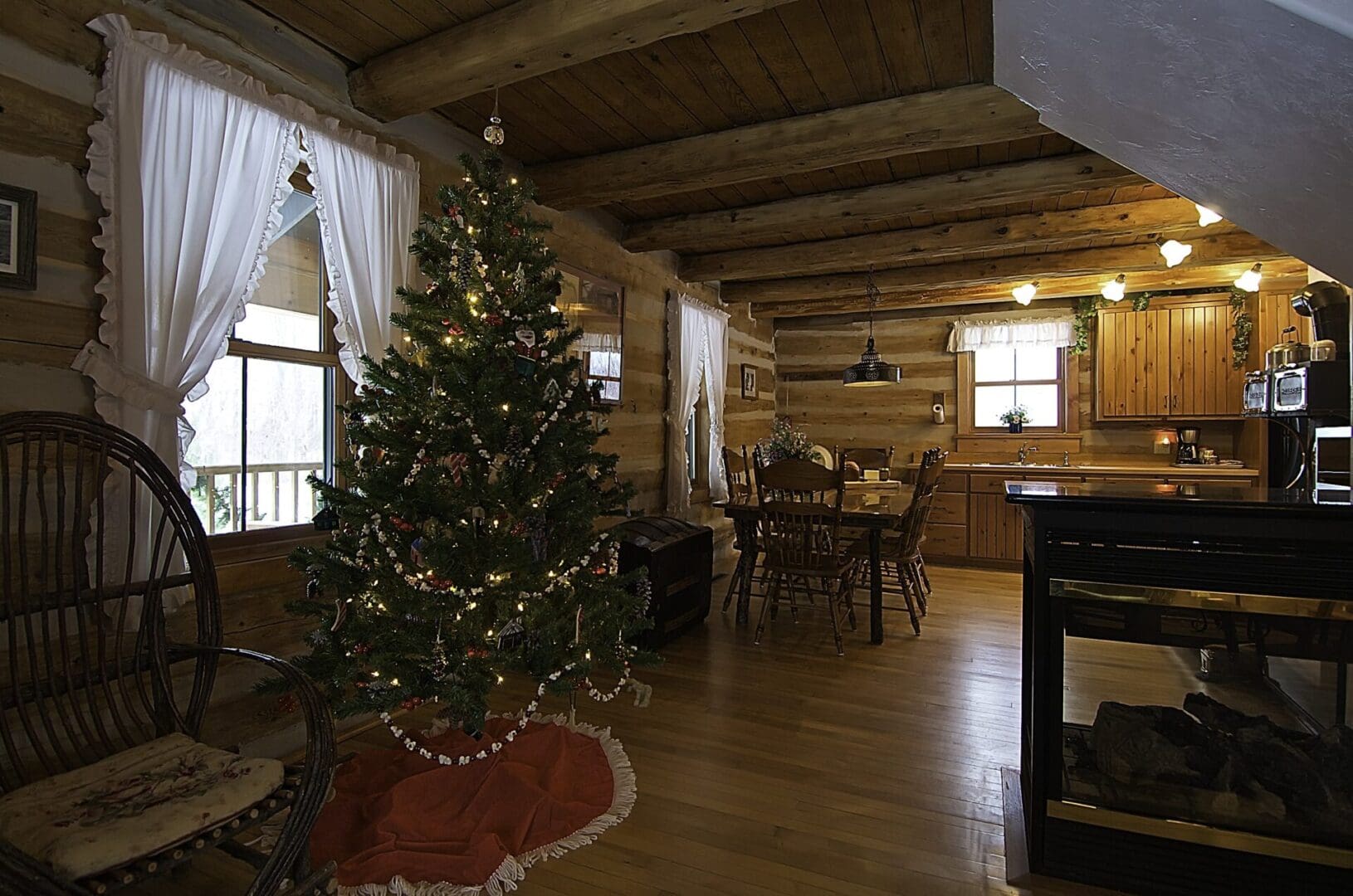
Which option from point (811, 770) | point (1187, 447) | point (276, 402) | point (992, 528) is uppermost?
point (276, 402)

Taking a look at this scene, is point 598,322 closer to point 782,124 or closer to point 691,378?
point 691,378

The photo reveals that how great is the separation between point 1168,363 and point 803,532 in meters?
4.38

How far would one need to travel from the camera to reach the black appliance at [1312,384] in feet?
11.6

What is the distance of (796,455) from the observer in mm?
4789

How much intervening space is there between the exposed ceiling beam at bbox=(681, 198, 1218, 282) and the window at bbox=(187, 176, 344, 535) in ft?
11.0

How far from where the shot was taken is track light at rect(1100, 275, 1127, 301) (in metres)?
5.76

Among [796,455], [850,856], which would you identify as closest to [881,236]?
[796,455]

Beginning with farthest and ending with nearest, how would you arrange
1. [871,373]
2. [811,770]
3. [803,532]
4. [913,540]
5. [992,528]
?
[992,528]
[871,373]
[913,540]
[803,532]
[811,770]

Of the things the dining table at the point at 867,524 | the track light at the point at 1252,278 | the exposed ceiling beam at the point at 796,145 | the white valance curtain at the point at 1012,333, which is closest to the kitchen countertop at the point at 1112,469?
the white valance curtain at the point at 1012,333

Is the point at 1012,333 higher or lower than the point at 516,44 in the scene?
lower

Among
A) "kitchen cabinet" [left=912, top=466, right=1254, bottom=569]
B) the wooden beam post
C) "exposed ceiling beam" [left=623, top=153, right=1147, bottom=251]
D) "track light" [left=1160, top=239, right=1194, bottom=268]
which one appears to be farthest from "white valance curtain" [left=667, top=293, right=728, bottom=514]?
"track light" [left=1160, top=239, right=1194, bottom=268]

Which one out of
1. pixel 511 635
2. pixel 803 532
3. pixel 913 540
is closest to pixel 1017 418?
pixel 913 540

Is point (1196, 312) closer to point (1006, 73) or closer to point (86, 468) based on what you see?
point (1006, 73)

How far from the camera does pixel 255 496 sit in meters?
2.55
